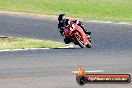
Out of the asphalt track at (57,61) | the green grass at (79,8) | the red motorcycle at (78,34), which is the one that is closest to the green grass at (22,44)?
the asphalt track at (57,61)

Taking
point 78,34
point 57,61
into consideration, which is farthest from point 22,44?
point 78,34

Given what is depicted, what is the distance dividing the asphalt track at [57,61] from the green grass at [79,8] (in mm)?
8839

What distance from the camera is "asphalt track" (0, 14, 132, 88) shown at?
18531mm

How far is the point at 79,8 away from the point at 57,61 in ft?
78.6

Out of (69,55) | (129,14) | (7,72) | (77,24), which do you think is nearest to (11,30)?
(69,55)

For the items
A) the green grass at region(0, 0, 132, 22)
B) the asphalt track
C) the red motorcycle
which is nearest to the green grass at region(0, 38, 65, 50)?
the asphalt track

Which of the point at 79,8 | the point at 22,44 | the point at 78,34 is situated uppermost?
the point at 78,34

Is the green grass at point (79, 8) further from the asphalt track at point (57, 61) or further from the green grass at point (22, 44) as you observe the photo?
the green grass at point (22, 44)

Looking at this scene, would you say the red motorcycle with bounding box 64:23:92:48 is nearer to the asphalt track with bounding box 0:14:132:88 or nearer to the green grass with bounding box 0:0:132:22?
the asphalt track with bounding box 0:14:132:88

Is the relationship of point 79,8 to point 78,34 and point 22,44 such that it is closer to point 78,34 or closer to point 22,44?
point 22,44

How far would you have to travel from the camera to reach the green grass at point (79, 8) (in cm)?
4250

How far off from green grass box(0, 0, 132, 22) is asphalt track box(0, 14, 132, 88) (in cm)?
884

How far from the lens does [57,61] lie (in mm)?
22203

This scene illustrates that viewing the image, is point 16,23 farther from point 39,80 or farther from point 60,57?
point 39,80
